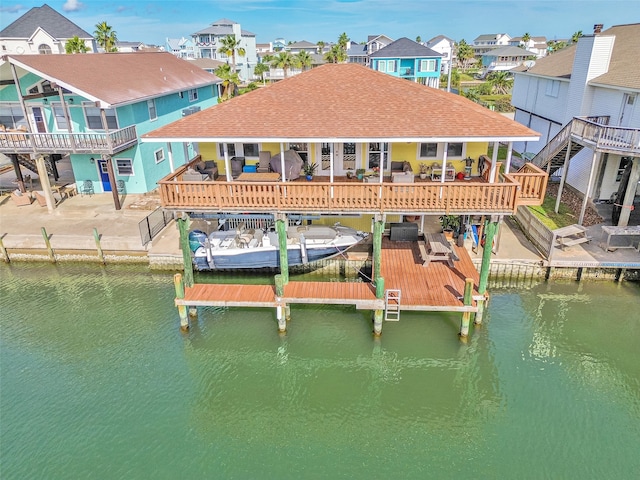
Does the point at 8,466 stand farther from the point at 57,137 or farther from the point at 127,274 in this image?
the point at 57,137

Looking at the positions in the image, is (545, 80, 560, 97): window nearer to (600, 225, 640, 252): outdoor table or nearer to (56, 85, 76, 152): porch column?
(600, 225, 640, 252): outdoor table

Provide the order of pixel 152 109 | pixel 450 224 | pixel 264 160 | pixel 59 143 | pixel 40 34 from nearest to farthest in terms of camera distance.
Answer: pixel 264 160 < pixel 450 224 < pixel 59 143 < pixel 152 109 < pixel 40 34

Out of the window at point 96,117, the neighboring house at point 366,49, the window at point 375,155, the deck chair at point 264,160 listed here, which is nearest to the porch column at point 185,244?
the deck chair at point 264,160

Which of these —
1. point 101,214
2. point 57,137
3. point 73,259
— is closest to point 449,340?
point 73,259

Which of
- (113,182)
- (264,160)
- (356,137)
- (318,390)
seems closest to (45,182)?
(113,182)

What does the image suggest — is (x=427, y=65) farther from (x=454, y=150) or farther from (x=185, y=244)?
(x=185, y=244)

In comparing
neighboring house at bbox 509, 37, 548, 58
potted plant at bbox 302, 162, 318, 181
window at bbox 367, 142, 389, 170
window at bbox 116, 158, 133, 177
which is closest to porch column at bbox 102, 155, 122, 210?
window at bbox 116, 158, 133, 177
